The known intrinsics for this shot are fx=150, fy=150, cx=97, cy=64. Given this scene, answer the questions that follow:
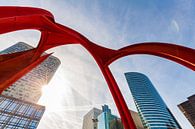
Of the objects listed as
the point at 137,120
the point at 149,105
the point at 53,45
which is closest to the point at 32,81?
the point at 137,120

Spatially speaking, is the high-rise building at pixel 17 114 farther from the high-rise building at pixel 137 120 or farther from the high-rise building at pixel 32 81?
the high-rise building at pixel 137 120

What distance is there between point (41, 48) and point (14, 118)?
4420 centimetres

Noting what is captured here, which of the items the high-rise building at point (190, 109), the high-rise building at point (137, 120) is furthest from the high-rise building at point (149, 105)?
the high-rise building at point (190, 109)

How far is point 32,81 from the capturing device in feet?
222

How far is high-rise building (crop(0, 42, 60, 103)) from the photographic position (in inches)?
2348

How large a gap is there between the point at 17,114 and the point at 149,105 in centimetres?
5881

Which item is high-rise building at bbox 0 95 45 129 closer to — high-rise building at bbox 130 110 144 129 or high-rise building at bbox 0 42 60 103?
high-rise building at bbox 0 42 60 103

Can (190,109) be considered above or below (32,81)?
below

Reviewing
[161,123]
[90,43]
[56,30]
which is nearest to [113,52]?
[90,43]

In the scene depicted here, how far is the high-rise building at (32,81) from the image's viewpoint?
59641mm

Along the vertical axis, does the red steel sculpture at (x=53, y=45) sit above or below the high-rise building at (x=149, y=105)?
below

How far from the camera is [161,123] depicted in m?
66.4

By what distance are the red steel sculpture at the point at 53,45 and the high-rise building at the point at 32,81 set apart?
50856 millimetres

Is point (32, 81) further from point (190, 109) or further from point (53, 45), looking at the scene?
point (190, 109)
